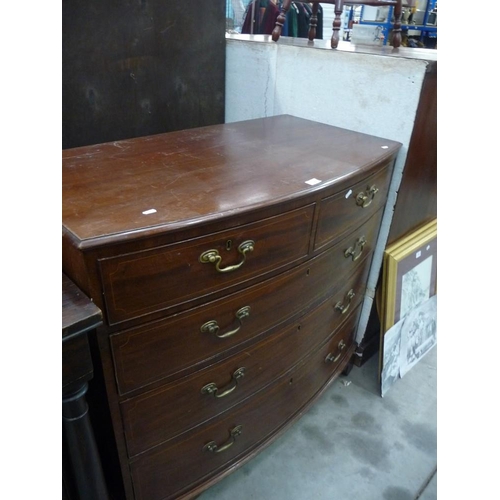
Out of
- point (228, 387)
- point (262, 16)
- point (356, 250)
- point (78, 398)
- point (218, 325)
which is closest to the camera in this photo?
point (78, 398)

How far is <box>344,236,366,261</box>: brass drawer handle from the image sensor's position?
1.14 m

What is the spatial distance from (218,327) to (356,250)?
0.54 metres

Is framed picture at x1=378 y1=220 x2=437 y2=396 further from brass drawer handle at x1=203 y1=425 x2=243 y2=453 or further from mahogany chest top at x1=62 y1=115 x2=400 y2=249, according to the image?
brass drawer handle at x1=203 y1=425 x2=243 y2=453

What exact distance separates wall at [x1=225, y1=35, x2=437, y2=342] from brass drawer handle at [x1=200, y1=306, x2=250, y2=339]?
27.8 inches

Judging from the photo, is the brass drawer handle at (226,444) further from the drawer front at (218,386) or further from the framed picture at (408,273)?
the framed picture at (408,273)

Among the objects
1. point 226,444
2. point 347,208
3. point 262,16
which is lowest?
point 226,444

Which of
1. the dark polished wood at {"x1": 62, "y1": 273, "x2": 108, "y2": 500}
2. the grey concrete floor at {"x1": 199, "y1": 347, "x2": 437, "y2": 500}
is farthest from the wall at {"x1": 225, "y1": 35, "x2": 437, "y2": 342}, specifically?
the dark polished wood at {"x1": 62, "y1": 273, "x2": 108, "y2": 500}

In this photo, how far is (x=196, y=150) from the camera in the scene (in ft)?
3.41

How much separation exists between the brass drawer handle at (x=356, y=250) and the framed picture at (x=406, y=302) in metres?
0.22

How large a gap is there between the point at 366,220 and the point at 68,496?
99 cm

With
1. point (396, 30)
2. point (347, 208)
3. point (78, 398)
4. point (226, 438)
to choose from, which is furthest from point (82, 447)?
point (396, 30)

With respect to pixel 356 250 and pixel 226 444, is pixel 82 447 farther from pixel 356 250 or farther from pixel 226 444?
pixel 356 250

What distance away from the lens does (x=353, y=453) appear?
4.37 ft
